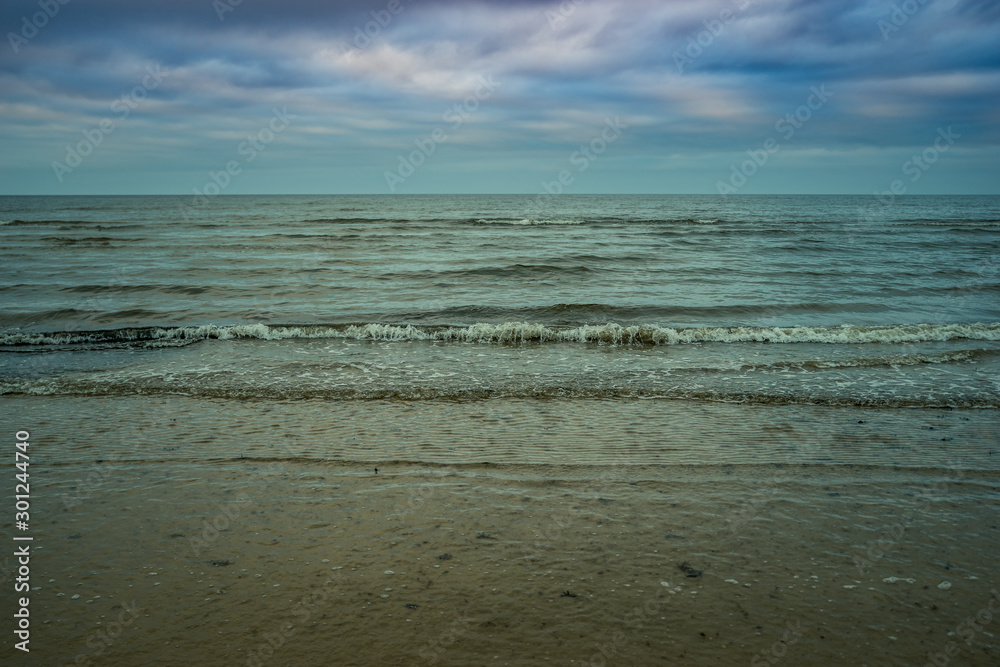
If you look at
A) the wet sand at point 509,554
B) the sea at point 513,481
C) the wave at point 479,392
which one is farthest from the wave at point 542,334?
the wet sand at point 509,554

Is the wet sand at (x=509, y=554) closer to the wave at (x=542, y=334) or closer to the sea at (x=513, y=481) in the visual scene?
the sea at (x=513, y=481)

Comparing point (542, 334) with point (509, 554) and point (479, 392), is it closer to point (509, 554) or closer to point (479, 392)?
point (479, 392)

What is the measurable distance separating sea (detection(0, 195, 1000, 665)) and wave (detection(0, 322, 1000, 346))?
8cm

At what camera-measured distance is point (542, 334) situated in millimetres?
13477

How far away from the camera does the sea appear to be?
362 centimetres

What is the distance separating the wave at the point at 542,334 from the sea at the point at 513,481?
8 cm

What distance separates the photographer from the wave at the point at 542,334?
13.1m

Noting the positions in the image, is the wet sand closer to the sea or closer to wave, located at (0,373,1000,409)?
the sea

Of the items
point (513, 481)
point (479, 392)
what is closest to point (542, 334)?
point (479, 392)

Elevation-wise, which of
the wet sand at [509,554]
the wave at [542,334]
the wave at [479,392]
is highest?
the wave at [542,334]

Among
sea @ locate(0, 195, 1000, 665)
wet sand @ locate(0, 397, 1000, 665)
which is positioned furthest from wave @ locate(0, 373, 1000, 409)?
wet sand @ locate(0, 397, 1000, 665)

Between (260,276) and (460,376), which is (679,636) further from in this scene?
(260,276)

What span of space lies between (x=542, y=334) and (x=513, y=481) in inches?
310

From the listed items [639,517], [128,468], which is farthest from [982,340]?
[128,468]
